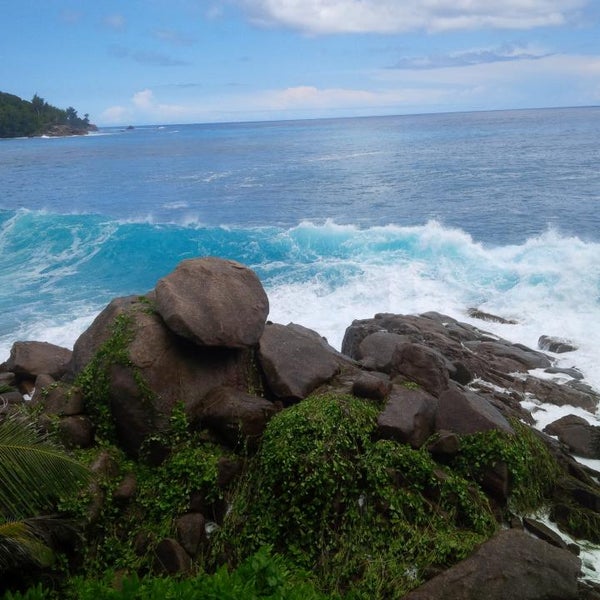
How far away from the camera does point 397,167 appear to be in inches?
1945

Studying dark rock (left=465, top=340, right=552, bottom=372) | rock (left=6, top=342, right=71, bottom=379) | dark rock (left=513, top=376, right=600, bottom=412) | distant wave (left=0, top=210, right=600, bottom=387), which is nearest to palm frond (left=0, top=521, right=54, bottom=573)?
rock (left=6, top=342, right=71, bottom=379)

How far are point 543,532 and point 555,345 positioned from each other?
26.8ft

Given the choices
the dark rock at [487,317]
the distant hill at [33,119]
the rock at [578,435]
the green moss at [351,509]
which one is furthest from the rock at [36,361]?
the distant hill at [33,119]

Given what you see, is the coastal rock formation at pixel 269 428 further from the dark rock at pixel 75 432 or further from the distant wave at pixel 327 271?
the distant wave at pixel 327 271

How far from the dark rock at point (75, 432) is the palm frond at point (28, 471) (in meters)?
1.22

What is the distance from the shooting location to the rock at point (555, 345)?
13992 millimetres

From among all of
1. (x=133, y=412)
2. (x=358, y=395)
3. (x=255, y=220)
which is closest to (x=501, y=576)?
(x=358, y=395)

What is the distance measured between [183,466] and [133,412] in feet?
3.03

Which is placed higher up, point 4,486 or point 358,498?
point 4,486

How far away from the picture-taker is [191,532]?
643 centimetres

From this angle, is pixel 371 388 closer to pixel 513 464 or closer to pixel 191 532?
pixel 513 464

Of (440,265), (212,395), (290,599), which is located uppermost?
(212,395)

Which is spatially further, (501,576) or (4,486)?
(501,576)

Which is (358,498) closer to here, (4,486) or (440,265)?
→ (4,486)
